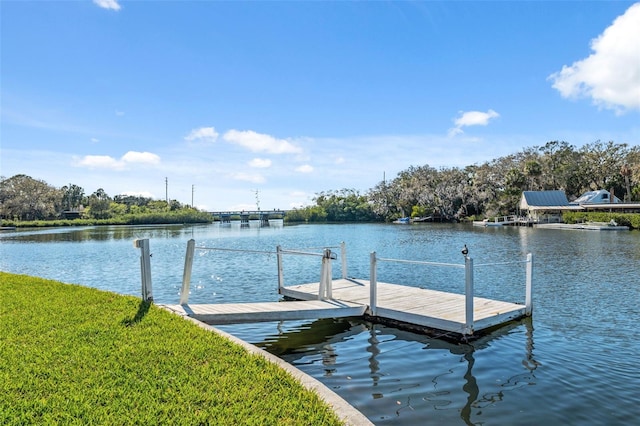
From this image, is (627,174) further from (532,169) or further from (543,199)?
(543,199)

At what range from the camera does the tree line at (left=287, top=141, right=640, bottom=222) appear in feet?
202

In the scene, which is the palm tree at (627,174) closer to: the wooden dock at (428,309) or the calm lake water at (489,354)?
the calm lake water at (489,354)

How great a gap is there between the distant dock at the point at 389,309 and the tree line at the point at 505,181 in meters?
58.3

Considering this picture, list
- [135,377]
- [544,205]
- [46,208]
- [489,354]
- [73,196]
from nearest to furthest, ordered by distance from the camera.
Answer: [135,377] < [489,354] < [544,205] < [46,208] < [73,196]

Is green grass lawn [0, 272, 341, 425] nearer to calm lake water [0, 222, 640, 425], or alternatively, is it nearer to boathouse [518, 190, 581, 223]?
calm lake water [0, 222, 640, 425]

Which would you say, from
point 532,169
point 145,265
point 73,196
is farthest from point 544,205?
point 73,196

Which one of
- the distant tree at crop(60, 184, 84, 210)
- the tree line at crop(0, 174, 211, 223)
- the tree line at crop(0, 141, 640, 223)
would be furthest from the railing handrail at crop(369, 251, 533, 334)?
the distant tree at crop(60, 184, 84, 210)

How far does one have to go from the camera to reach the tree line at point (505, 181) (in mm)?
61688

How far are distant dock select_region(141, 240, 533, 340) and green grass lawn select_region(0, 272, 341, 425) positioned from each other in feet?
4.79

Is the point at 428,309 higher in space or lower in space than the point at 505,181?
lower

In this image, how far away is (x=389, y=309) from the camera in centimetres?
898

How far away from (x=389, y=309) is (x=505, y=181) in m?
63.0

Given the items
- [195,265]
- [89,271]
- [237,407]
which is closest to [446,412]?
[237,407]

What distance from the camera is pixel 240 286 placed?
1465cm
